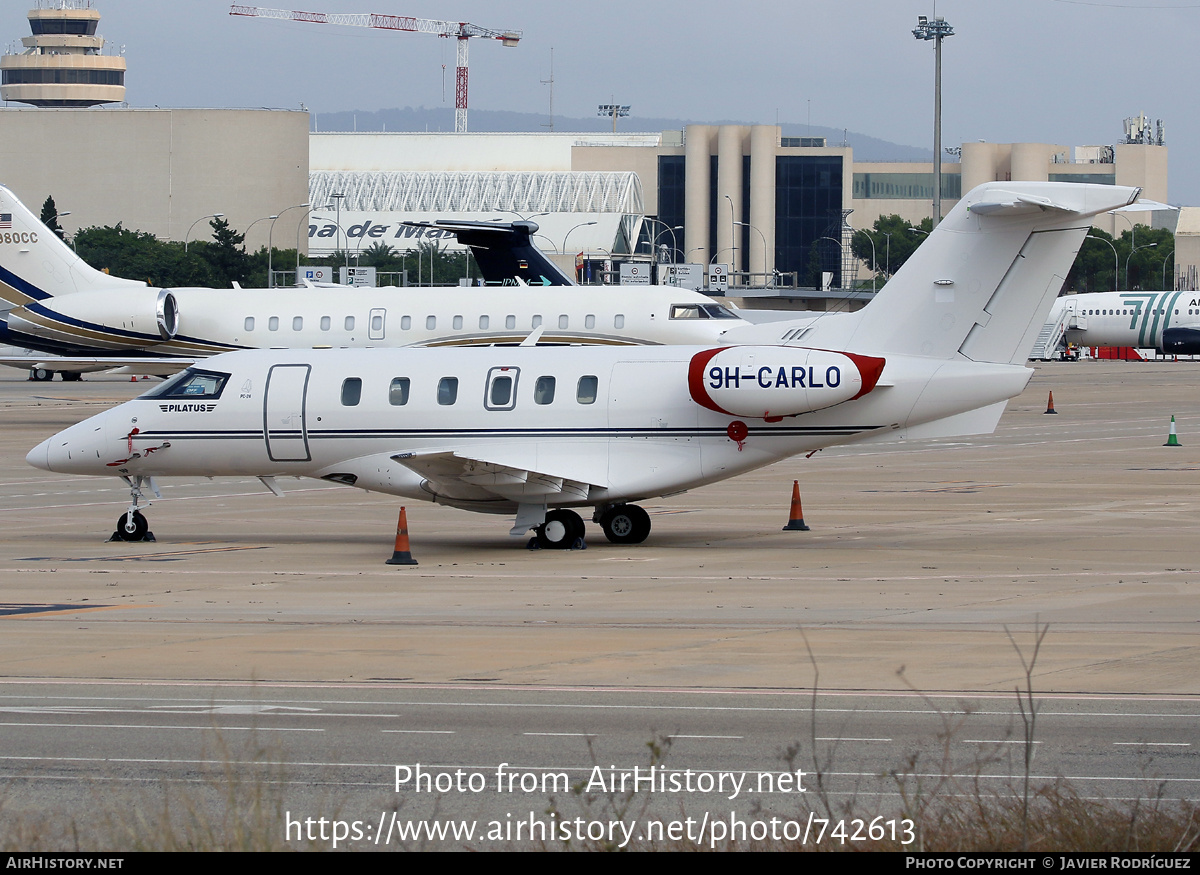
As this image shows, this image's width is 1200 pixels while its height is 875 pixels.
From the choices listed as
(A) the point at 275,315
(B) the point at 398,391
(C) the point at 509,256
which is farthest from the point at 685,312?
(B) the point at 398,391

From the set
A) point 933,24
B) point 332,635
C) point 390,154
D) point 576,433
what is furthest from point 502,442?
point 390,154

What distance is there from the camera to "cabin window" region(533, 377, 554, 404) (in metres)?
21.5

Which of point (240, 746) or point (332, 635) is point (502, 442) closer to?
point (332, 635)

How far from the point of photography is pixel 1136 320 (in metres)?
105

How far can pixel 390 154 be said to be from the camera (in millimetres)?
198125

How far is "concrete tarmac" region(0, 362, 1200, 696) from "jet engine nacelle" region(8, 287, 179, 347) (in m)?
12.0

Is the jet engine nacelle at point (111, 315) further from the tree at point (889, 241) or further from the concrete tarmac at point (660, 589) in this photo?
the tree at point (889, 241)

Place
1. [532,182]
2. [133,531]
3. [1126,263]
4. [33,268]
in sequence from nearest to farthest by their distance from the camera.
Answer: [133,531], [33,268], [1126,263], [532,182]

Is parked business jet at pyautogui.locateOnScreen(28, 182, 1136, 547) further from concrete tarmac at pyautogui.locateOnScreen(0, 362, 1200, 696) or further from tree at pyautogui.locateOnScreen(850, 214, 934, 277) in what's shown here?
tree at pyautogui.locateOnScreen(850, 214, 934, 277)

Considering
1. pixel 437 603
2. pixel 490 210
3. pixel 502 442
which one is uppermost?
pixel 490 210

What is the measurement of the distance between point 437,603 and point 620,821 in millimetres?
9490

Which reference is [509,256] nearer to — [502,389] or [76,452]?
[76,452]

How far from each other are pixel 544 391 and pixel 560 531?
199cm

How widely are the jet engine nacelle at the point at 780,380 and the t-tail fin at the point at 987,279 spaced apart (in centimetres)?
81
